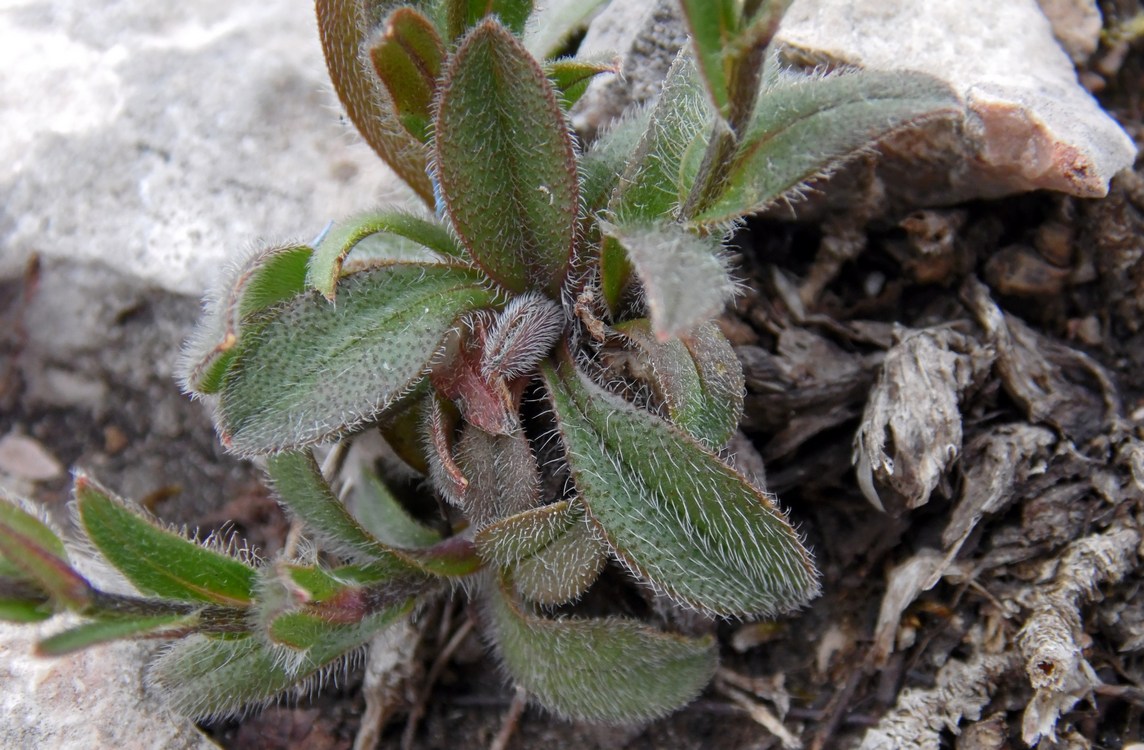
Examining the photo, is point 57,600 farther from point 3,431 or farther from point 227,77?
point 227,77

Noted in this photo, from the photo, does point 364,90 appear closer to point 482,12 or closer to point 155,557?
point 482,12

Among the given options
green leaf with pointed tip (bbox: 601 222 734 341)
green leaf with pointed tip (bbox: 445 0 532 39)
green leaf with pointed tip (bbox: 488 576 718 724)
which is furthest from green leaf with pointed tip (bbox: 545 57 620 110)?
green leaf with pointed tip (bbox: 488 576 718 724)

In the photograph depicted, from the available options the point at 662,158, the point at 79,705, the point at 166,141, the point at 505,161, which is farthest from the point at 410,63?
the point at 79,705

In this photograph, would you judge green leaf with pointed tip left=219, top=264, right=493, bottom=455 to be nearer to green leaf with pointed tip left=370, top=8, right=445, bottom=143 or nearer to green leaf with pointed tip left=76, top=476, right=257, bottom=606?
Result: green leaf with pointed tip left=76, top=476, right=257, bottom=606

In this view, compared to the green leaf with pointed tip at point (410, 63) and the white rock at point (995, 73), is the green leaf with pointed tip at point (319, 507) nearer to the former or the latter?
the green leaf with pointed tip at point (410, 63)

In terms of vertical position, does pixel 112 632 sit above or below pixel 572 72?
below

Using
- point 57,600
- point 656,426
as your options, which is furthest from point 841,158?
point 57,600

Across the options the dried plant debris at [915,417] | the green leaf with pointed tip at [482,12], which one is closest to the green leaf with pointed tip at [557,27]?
the green leaf with pointed tip at [482,12]
